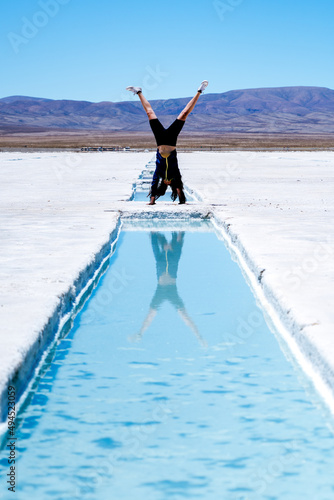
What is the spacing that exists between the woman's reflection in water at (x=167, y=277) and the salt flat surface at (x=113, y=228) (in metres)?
0.58

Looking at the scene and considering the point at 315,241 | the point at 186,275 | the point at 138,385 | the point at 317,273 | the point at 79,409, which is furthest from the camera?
the point at 315,241

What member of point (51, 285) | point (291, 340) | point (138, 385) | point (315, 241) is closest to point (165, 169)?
point (315, 241)

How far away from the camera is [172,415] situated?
3.22 metres

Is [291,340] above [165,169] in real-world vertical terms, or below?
below

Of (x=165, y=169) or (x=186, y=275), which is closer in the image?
(x=186, y=275)

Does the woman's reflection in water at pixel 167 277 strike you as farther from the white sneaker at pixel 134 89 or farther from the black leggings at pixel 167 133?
the white sneaker at pixel 134 89

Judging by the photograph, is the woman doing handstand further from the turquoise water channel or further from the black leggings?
the turquoise water channel

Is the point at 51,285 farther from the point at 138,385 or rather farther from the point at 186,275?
the point at 186,275

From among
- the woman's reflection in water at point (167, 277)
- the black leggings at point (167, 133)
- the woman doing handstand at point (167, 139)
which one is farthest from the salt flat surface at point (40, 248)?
the black leggings at point (167, 133)

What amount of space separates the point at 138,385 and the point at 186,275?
306 cm

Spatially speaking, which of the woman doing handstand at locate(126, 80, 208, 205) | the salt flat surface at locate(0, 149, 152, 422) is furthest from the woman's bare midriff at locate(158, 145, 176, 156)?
the salt flat surface at locate(0, 149, 152, 422)

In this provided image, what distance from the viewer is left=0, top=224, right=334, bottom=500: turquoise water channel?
262cm

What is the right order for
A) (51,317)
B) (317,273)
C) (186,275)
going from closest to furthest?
(51,317)
(317,273)
(186,275)

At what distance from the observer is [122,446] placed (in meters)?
2.90
